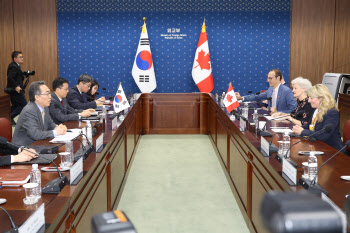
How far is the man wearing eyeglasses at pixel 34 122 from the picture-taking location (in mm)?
3344

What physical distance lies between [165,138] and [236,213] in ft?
11.3

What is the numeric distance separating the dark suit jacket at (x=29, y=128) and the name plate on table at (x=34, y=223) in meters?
1.95

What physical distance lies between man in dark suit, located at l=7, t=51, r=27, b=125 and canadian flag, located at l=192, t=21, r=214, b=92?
339cm

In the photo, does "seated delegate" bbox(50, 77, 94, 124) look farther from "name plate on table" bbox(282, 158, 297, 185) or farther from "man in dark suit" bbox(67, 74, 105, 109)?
"name plate on table" bbox(282, 158, 297, 185)

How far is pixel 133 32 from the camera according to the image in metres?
8.11

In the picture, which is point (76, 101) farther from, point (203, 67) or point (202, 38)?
point (202, 38)

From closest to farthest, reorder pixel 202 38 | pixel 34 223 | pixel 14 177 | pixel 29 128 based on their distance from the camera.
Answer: pixel 34 223 → pixel 14 177 → pixel 29 128 → pixel 202 38

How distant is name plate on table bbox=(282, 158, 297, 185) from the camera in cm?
207

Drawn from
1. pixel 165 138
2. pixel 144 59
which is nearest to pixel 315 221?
pixel 165 138

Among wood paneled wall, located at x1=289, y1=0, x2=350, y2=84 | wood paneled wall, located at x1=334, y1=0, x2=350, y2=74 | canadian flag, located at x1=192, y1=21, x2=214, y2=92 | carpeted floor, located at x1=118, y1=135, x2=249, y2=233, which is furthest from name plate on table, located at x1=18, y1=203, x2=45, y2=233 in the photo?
wood paneled wall, located at x1=334, y1=0, x2=350, y2=74

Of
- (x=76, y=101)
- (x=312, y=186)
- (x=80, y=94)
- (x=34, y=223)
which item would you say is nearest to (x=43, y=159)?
(x=34, y=223)

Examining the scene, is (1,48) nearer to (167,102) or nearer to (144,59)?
(144,59)

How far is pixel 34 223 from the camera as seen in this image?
1419mm

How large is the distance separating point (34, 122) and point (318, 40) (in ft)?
21.3
